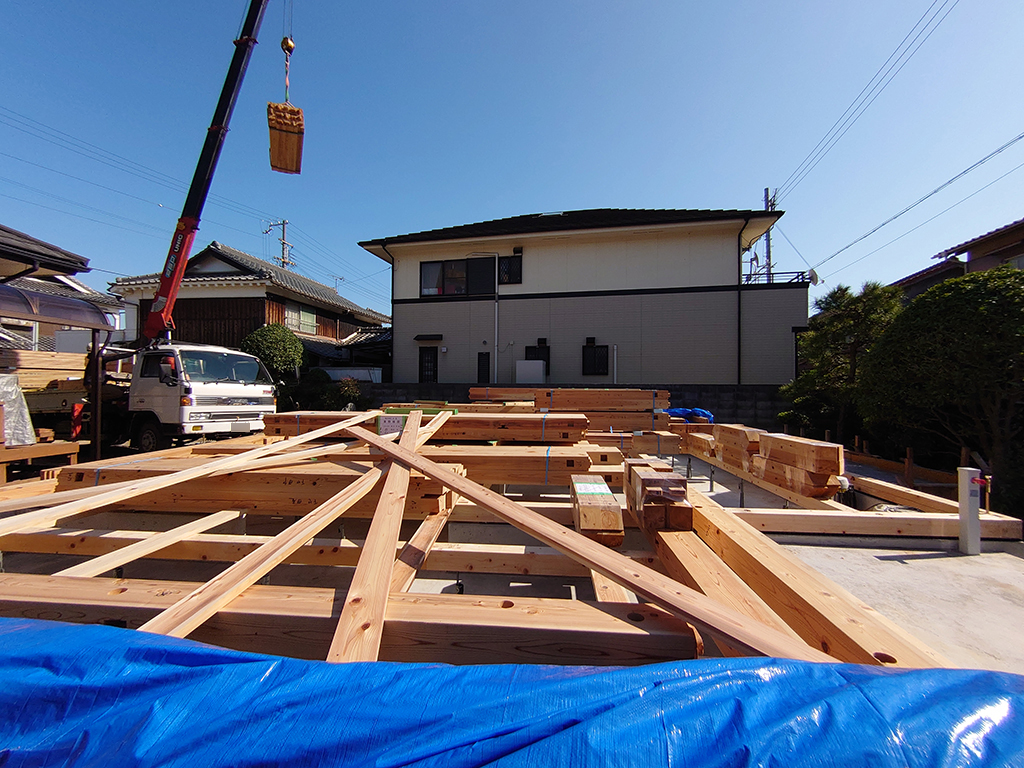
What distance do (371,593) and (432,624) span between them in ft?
0.92

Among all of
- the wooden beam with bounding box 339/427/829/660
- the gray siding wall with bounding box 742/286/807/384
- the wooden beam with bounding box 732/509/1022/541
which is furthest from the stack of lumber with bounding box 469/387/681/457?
the gray siding wall with bounding box 742/286/807/384

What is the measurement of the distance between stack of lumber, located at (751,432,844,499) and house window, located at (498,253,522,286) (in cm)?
1327

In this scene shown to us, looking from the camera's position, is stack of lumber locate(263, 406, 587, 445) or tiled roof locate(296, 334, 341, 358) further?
tiled roof locate(296, 334, 341, 358)

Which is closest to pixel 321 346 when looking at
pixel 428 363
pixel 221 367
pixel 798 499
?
pixel 428 363

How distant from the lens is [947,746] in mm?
791

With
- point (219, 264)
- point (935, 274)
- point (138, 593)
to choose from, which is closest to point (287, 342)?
point (219, 264)

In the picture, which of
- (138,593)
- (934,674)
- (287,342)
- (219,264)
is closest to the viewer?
(934,674)

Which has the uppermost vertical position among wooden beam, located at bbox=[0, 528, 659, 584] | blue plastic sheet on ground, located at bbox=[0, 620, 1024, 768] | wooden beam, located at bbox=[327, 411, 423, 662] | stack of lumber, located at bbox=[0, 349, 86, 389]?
stack of lumber, located at bbox=[0, 349, 86, 389]

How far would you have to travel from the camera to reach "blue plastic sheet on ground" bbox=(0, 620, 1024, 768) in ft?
2.59

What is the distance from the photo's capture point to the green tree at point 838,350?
30.1 ft

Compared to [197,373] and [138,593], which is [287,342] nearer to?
[197,373]

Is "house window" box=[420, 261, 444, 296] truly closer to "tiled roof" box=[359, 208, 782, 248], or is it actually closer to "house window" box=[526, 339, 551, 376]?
"tiled roof" box=[359, 208, 782, 248]

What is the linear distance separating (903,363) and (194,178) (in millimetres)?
13474

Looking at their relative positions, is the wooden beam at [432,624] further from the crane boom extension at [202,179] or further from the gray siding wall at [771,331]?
the gray siding wall at [771,331]
